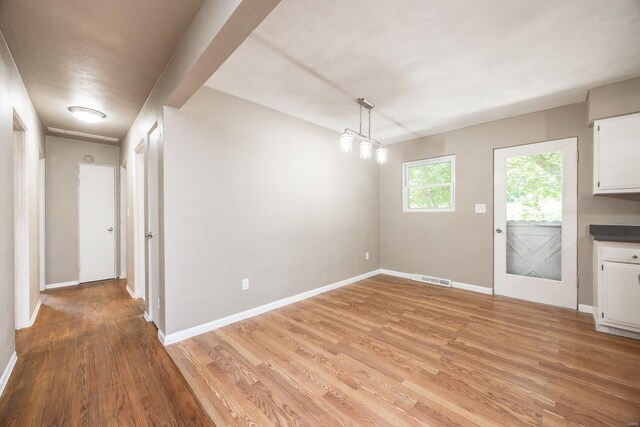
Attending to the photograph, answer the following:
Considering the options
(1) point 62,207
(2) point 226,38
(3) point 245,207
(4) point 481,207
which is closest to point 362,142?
(3) point 245,207

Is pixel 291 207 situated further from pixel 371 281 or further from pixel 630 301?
pixel 630 301

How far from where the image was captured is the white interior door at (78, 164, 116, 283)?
465 cm

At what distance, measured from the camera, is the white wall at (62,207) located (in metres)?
4.36

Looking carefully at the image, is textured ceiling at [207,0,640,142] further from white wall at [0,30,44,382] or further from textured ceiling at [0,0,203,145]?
white wall at [0,30,44,382]

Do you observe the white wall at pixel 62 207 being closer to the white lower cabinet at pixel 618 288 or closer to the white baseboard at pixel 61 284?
the white baseboard at pixel 61 284

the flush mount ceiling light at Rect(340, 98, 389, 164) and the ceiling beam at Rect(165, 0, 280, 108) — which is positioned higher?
the ceiling beam at Rect(165, 0, 280, 108)

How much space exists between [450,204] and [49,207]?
6794 millimetres

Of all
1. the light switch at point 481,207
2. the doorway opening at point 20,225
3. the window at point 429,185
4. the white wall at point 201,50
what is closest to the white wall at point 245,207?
the white wall at point 201,50

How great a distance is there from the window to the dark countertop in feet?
5.43

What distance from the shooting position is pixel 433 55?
→ 224cm

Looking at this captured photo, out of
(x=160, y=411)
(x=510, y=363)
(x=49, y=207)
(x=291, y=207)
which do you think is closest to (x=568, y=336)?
(x=510, y=363)

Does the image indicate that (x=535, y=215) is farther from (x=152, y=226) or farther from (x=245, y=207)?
(x=152, y=226)

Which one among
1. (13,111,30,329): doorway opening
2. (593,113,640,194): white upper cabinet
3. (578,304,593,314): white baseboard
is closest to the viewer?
(593,113,640,194): white upper cabinet

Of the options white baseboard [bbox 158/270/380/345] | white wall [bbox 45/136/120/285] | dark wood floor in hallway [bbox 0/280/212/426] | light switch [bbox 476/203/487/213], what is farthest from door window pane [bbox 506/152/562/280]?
white wall [bbox 45/136/120/285]
